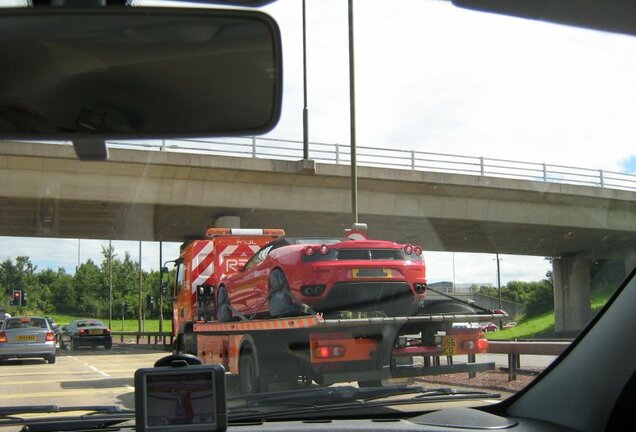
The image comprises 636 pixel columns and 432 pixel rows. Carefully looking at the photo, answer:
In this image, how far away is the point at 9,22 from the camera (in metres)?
2.55

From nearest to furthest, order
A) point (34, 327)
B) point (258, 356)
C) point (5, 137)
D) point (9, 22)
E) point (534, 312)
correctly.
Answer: point (9, 22), point (5, 137), point (34, 327), point (534, 312), point (258, 356)

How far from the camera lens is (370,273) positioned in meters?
7.25

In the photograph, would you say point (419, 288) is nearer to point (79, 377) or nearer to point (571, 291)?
point (571, 291)

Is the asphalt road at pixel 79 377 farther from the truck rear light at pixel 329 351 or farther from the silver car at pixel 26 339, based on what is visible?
the truck rear light at pixel 329 351

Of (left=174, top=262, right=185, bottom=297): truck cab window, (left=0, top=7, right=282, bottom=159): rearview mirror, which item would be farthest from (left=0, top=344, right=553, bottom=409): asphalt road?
(left=174, top=262, right=185, bottom=297): truck cab window

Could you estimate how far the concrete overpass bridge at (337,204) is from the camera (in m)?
4.90

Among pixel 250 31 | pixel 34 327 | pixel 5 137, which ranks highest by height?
pixel 250 31

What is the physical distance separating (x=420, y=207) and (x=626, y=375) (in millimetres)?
3539

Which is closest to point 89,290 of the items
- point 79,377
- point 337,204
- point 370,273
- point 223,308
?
point 79,377

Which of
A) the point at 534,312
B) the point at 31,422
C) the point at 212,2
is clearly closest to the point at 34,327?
the point at 31,422

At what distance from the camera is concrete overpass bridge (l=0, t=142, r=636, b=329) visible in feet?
16.1

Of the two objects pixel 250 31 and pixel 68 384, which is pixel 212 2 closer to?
pixel 250 31

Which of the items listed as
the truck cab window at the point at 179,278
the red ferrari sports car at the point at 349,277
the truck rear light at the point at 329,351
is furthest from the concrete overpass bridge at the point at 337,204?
the truck cab window at the point at 179,278

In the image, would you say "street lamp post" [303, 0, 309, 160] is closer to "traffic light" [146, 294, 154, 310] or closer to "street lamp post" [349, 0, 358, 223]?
"street lamp post" [349, 0, 358, 223]
